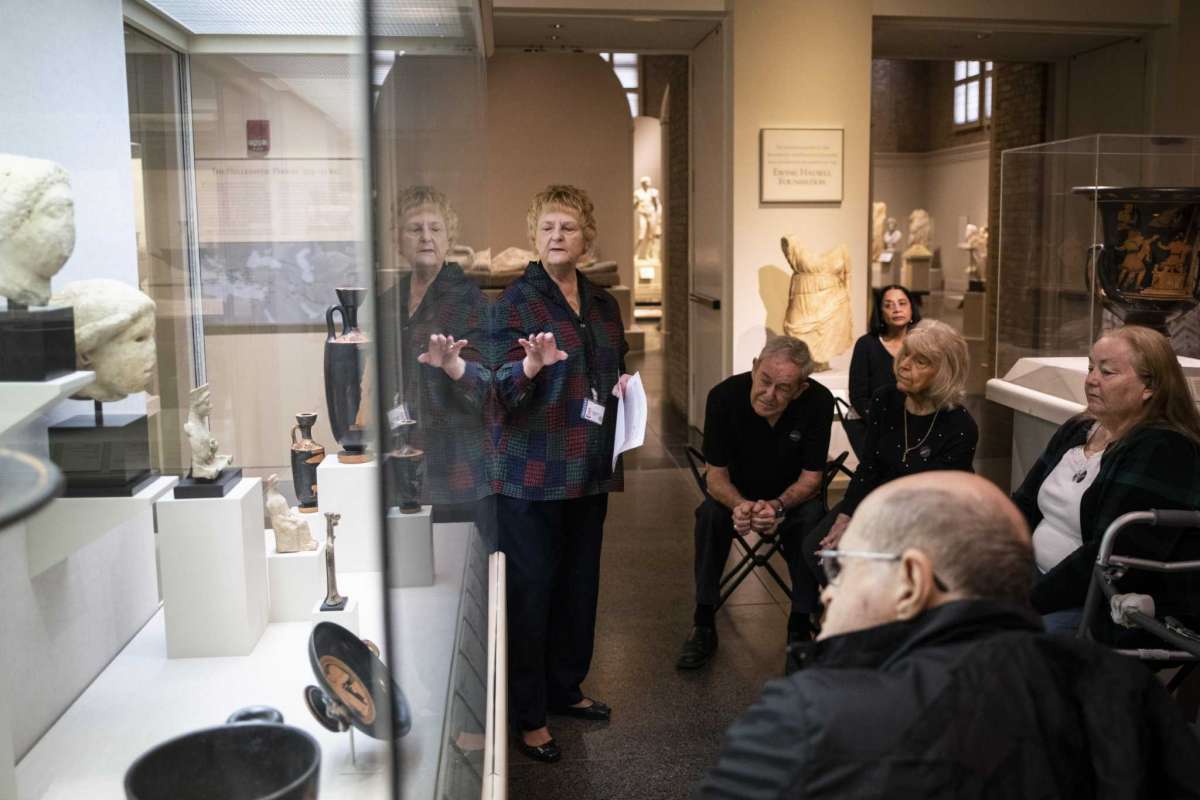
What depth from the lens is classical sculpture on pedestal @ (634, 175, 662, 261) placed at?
1961 centimetres

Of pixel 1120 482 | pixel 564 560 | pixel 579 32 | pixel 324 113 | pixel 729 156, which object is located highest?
pixel 579 32

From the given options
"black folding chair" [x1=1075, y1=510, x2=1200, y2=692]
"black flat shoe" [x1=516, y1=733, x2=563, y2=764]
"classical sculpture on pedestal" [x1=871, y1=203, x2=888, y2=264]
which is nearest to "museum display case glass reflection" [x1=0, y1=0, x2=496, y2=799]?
"black flat shoe" [x1=516, y1=733, x2=563, y2=764]

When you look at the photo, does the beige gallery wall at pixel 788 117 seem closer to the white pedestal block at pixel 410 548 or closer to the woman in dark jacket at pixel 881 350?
the woman in dark jacket at pixel 881 350

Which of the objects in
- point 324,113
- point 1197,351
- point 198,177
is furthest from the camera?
point 1197,351

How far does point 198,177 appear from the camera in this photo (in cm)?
177

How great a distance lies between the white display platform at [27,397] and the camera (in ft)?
2.69

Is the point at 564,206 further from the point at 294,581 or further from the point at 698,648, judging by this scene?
the point at 698,648

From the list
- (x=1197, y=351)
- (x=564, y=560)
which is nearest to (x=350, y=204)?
(x=564, y=560)

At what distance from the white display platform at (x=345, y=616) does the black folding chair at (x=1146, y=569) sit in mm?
2016

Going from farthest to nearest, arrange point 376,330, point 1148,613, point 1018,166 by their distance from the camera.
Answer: point 1018,166 < point 1148,613 < point 376,330

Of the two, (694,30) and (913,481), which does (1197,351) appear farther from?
(913,481)

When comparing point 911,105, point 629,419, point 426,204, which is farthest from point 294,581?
point 911,105

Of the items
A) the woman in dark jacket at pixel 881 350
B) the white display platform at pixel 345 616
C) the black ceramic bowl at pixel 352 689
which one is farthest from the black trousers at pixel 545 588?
the woman in dark jacket at pixel 881 350

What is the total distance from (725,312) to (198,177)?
20.5 feet
